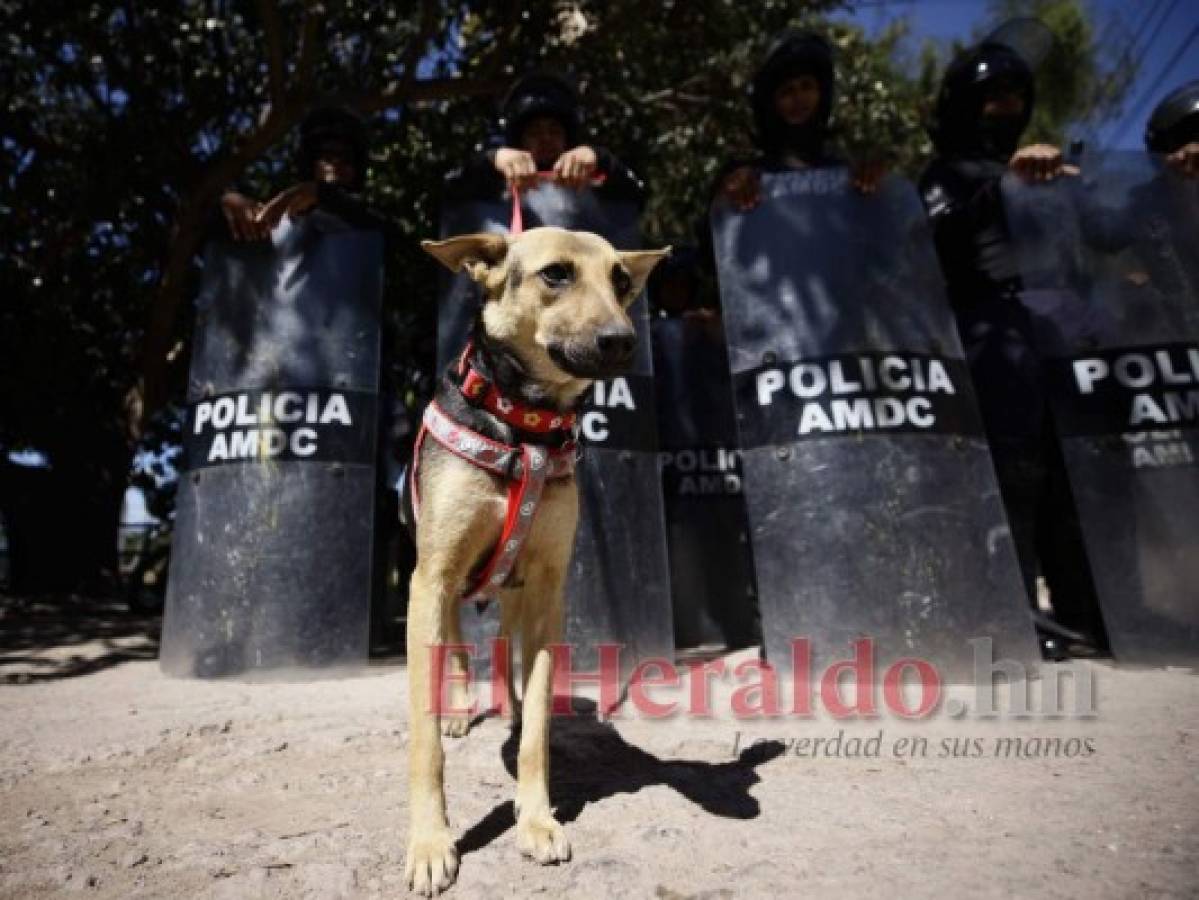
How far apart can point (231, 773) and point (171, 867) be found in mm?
702

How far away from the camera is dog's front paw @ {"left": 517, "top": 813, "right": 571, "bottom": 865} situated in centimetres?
183

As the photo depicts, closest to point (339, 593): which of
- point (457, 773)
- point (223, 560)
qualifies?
point (223, 560)

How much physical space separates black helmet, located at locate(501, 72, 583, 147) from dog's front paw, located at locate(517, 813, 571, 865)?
4198 millimetres

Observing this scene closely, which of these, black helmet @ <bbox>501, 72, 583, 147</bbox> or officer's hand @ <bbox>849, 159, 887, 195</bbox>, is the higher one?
black helmet @ <bbox>501, 72, 583, 147</bbox>

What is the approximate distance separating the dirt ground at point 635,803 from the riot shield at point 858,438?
0.60 m

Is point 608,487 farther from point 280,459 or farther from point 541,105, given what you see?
point 541,105

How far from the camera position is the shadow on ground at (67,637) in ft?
14.9

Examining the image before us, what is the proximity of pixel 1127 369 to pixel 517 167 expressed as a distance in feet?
11.7

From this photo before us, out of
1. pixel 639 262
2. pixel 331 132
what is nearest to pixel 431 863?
pixel 639 262

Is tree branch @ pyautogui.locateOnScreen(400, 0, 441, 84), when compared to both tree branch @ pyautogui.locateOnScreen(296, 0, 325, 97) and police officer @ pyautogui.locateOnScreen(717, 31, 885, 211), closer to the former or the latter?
tree branch @ pyautogui.locateOnScreen(296, 0, 325, 97)

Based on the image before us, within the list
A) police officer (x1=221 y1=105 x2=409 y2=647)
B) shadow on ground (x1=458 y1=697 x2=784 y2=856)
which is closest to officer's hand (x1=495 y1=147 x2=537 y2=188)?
police officer (x1=221 y1=105 x2=409 y2=647)

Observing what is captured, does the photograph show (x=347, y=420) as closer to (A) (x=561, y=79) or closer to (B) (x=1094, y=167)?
(A) (x=561, y=79)

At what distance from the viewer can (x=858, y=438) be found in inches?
142

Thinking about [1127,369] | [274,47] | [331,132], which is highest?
[274,47]
